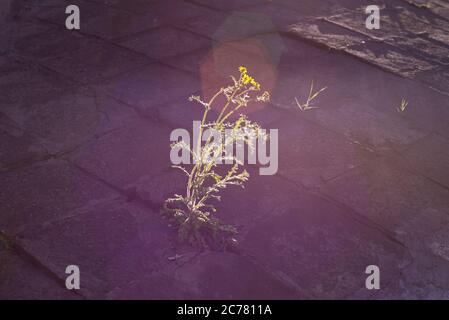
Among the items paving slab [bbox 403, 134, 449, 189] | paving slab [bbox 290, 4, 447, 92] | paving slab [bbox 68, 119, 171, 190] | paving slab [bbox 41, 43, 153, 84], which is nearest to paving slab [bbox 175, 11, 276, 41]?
paving slab [bbox 290, 4, 447, 92]

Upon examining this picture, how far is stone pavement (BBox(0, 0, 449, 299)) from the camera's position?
8.24 ft

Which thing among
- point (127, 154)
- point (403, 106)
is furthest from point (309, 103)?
point (127, 154)

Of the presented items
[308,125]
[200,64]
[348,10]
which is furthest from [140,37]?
[348,10]

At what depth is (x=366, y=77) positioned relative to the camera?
189 inches

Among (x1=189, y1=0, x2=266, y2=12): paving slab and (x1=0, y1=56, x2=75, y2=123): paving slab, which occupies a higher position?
(x1=189, y1=0, x2=266, y2=12): paving slab

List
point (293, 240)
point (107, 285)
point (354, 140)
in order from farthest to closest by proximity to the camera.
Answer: point (354, 140) < point (293, 240) < point (107, 285)

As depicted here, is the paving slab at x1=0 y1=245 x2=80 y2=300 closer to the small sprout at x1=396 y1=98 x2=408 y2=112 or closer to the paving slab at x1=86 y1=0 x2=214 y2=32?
the small sprout at x1=396 y1=98 x2=408 y2=112

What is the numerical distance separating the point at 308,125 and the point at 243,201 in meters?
1.12

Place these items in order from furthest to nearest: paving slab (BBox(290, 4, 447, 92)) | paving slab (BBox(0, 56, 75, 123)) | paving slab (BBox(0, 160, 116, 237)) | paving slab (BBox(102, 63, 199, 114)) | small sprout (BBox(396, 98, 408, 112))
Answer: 1. paving slab (BBox(290, 4, 447, 92))
2. small sprout (BBox(396, 98, 408, 112))
3. paving slab (BBox(102, 63, 199, 114))
4. paving slab (BBox(0, 56, 75, 123))
5. paving slab (BBox(0, 160, 116, 237))

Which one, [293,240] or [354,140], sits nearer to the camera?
[293,240]

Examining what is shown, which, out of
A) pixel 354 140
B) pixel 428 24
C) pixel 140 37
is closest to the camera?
pixel 354 140
